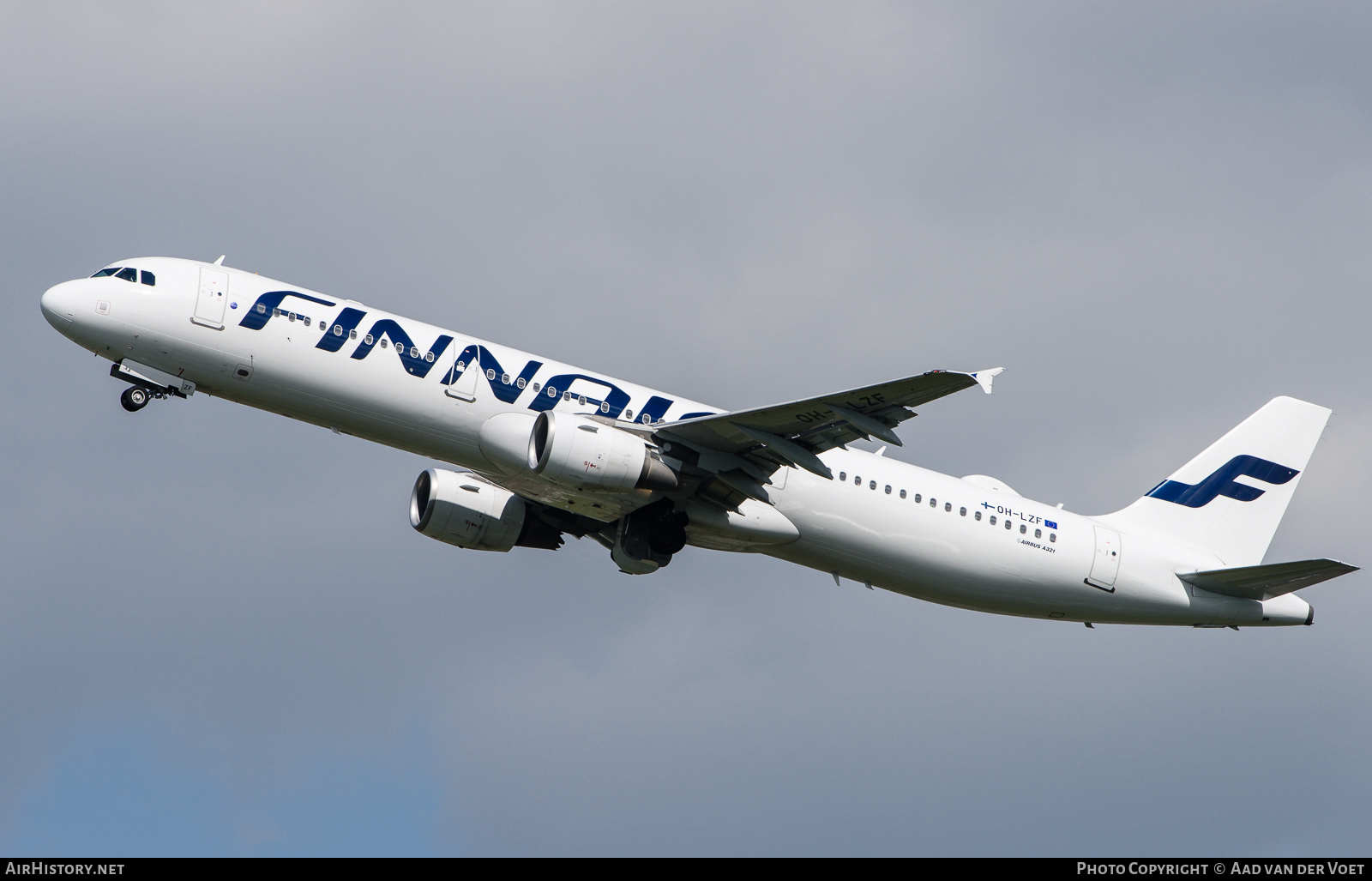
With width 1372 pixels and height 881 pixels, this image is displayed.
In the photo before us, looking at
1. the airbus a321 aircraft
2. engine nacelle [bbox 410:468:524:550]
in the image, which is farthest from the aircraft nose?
engine nacelle [bbox 410:468:524:550]

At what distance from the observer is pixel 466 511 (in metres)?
40.2

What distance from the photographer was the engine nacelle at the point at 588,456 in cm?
3297

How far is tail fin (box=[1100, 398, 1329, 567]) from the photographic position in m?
41.5

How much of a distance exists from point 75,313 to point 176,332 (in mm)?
2361

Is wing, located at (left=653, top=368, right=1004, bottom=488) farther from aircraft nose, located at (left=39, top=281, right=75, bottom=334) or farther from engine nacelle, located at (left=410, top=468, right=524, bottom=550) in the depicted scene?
aircraft nose, located at (left=39, top=281, right=75, bottom=334)

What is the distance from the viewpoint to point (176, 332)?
33312mm

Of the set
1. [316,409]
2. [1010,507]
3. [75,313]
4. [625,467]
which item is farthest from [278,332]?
[1010,507]

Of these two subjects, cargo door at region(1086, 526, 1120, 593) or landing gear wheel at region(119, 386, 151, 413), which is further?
cargo door at region(1086, 526, 1120, 593)

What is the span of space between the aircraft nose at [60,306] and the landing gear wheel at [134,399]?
202 centimetres

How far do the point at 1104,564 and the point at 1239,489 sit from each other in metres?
6.09

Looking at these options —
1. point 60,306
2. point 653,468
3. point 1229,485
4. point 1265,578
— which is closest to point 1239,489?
point 1229,485

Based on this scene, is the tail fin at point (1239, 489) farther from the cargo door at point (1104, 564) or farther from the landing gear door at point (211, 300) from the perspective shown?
the landing gear door at point (211, 300)

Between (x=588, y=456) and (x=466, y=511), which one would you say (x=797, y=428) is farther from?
(x=466, y=511)

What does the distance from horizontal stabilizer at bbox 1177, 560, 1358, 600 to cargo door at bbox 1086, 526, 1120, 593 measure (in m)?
1.96
